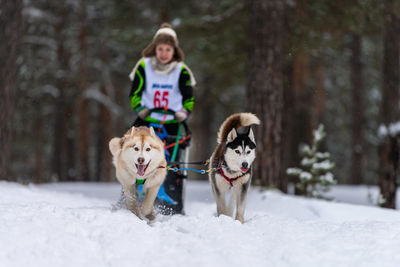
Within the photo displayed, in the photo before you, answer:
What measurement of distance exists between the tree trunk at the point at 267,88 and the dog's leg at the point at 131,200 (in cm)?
362

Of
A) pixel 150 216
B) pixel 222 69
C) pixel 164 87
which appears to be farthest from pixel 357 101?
pixel 150 216

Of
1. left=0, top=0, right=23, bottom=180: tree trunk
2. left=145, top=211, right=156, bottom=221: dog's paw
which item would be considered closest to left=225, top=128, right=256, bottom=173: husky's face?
left=145, top=211, right=156, bottom=221: dog's paw

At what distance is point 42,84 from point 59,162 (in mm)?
3772

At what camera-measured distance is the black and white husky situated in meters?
3.69

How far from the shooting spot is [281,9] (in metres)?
7.24

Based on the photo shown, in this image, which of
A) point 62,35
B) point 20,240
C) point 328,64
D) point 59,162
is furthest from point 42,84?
point 20,240

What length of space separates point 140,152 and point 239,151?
94cm

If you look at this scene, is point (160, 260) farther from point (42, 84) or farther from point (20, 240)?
point (42, 84)

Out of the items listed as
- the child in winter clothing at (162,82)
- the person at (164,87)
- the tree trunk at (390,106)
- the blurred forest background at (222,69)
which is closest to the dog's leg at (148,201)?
the person at (164,87)

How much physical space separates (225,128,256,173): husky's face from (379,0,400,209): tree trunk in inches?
197

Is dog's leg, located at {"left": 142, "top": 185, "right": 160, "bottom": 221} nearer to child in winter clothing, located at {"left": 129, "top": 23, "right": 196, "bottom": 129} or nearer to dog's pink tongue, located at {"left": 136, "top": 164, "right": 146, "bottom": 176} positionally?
dog's pink tongue, located at {"left": 136, "top": 164, "right": 146, "bottom": 176}

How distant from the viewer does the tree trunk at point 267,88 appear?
23.0 ft

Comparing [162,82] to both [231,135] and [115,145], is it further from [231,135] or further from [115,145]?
[231,135]

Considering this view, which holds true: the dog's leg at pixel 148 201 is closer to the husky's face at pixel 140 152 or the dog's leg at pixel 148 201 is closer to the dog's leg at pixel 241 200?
the husky's face at pixel 140 152
